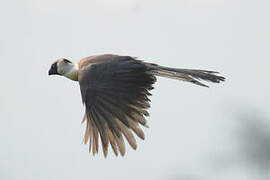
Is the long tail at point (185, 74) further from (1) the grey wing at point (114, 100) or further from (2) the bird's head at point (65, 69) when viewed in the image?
(2) the bird's head at point (65, 69)

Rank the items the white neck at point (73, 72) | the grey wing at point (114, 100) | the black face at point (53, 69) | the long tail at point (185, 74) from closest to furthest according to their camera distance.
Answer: the grey wing at point (114, 100) < the long tail at point (185, 74) < the white neck at point (73, 72) < the black face at point (53, 69)

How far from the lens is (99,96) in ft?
29.5

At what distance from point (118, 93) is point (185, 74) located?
1074mm

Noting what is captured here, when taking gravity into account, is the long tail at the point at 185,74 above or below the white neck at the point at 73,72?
above

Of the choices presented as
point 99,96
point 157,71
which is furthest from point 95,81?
point 157,71

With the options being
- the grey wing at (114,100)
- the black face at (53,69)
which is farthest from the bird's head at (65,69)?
the grey wing at (114,100)

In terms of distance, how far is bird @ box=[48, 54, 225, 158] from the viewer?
28.3 ft

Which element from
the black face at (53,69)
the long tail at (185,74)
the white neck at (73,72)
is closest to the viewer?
the long tail at (185,74)

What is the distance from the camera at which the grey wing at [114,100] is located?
339 inches

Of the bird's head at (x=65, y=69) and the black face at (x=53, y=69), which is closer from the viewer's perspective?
the bird's head at (x=65, y=69)

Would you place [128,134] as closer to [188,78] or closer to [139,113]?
[139,113]

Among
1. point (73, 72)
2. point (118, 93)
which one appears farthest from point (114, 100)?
point (73, 72)

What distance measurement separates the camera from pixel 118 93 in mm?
9000

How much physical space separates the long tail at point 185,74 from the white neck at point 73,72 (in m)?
1.27
